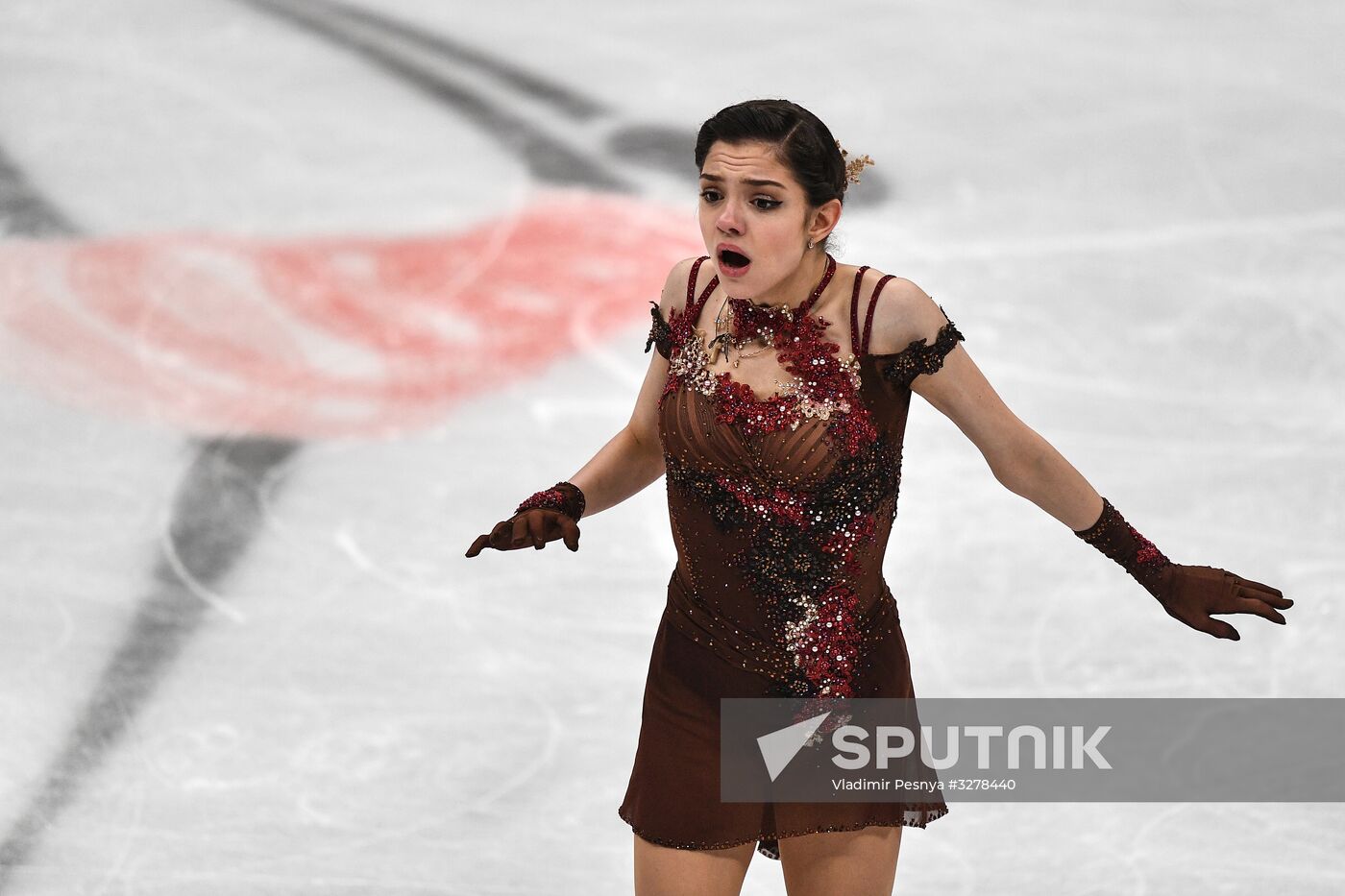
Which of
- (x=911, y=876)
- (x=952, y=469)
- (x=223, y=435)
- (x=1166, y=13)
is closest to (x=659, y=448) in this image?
(x=911, y=876)

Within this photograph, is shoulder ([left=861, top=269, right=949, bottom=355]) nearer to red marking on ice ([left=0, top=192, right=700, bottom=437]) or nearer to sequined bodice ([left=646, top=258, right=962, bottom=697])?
sequined bodice ([left=646, top=258, right=962, bottom=697])

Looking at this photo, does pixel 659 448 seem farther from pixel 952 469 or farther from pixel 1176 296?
pixel 1176 296

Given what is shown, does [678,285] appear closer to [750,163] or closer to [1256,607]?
[750,163]

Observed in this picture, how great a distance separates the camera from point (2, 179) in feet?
18.9

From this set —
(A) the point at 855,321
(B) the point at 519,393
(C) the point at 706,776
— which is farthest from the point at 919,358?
(B) the point at 519,393

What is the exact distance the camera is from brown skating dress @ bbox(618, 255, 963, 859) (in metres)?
2.44

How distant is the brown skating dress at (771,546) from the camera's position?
7.99ft

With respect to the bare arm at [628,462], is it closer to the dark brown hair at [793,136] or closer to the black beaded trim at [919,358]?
the dark brown hair at [793,136]

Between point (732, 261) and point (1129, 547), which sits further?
point (1129, 547)

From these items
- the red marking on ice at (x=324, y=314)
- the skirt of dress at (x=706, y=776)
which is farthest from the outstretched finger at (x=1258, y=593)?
the red marking on ice at (x=324, y=314)

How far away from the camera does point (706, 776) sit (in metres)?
2.56

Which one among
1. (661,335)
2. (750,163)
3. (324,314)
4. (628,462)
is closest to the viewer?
(750,163)

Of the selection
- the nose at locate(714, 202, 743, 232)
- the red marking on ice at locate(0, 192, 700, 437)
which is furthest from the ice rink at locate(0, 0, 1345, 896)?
the nose at locate(714, 202, 743, 232)

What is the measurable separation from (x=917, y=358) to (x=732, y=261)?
0.96 ft
